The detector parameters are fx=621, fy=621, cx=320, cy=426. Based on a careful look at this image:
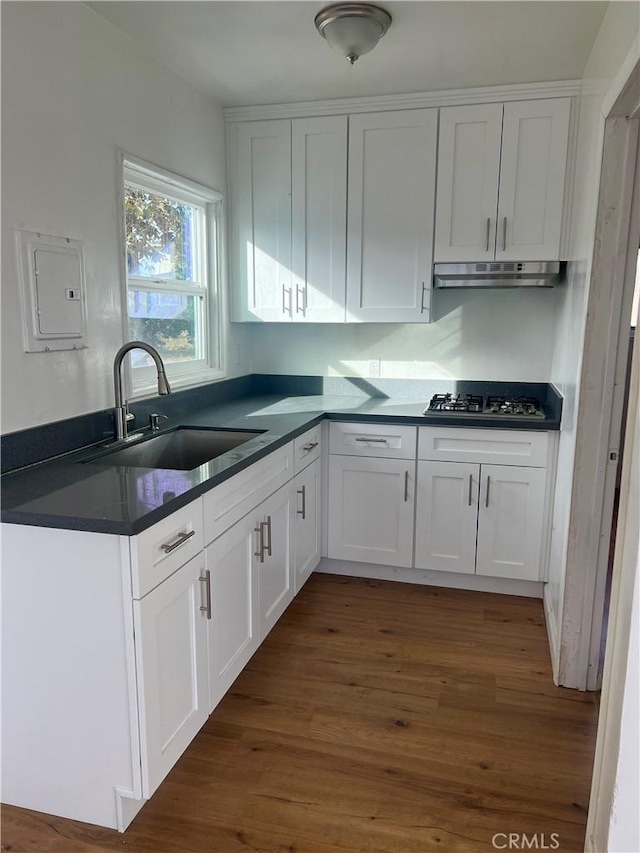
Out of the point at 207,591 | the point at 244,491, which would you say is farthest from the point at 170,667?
the point at 244,491

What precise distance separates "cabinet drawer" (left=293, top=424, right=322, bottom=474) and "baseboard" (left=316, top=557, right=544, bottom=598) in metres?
0.64

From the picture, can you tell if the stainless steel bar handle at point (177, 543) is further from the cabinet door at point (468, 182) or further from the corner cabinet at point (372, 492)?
the cabinet door at point (468, 182)

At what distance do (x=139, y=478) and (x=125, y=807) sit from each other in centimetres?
90

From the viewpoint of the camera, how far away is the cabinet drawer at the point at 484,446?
9.49 feet

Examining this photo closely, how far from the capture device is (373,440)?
10.2ft

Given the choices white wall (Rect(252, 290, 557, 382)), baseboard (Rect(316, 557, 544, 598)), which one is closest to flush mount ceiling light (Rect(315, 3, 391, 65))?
white wall (Rect(252, 290, 557, 382))

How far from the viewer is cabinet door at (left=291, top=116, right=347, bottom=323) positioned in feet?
10.4

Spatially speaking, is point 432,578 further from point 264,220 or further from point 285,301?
point 264,220

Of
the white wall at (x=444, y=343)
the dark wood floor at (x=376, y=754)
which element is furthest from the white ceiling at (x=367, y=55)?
the dark wood floor at (x=376, y=754)

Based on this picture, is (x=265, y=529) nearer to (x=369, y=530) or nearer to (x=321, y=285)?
Result: (x=369, y=530)

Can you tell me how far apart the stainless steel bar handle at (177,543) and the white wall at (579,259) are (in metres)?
1.39

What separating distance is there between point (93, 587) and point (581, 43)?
2.63 meters

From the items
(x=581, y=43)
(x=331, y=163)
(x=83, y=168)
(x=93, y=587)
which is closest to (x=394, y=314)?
(x=331, y=163)

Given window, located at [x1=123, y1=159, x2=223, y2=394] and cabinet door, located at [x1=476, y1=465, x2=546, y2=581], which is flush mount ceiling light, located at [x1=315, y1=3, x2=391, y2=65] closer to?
window, located at [x1=123, y1=159, x2=223, y2=394]
